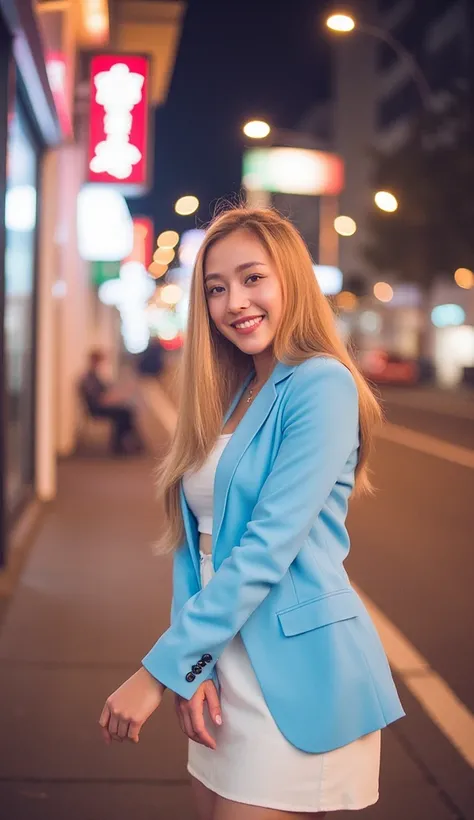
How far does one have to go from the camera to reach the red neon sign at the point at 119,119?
1278 cm

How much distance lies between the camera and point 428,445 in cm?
1869

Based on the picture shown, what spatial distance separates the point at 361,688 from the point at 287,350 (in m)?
0.76

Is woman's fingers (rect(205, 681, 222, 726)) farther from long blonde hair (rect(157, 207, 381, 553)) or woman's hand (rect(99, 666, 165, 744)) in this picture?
long blonde hair (rect(157, 207, 381, 553))

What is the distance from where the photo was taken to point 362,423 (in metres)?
2.43

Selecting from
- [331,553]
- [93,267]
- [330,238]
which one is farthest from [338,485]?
[330,238]

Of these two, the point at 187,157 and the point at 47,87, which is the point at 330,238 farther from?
the point at 47,87

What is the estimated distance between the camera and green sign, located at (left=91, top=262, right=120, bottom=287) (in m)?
27.7

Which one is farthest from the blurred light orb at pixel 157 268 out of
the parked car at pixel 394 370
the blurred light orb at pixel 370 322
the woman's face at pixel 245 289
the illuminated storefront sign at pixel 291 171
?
the woman's face at pixel 245 289

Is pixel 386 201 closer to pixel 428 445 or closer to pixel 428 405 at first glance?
pixel 428 445

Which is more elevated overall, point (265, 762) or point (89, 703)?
point (265, 762)

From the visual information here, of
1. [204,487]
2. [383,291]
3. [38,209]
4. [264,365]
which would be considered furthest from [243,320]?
[383,291]

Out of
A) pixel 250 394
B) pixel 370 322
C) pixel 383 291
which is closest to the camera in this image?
pixel 250 394

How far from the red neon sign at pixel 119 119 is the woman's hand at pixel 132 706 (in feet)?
37.2

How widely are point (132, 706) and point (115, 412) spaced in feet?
50.4
